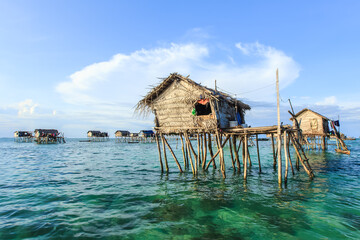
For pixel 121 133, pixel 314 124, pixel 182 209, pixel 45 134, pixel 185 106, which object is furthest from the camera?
pixel 121 133

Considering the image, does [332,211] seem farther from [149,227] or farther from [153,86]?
[153,86]

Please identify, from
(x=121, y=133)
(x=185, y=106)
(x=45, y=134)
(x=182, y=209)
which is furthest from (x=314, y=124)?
(x=45, y=134)

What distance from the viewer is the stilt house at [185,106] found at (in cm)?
1240

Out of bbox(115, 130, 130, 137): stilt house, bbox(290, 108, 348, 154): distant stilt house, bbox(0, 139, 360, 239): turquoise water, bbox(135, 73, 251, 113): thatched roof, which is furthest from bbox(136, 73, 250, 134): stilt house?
bbox(115, 130, 130, 137): stilt house

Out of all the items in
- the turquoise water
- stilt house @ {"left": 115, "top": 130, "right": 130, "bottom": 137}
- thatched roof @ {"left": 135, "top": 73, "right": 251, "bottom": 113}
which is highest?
thatched roof @ {"left": 135, "top": 73, "right": 251, "bottom": 113}

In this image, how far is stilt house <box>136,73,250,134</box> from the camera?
12.4m

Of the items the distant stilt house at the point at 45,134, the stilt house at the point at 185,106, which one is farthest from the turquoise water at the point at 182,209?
the distant stilt house at the point at 45,134

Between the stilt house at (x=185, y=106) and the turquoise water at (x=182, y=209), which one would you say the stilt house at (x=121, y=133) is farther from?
the turquoise water at (x=182, y=209)

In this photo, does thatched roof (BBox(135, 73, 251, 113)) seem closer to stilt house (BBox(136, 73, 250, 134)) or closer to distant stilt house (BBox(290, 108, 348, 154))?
stilt house (BBox(136, 73, 250, 134))

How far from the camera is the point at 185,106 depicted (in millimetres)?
13375

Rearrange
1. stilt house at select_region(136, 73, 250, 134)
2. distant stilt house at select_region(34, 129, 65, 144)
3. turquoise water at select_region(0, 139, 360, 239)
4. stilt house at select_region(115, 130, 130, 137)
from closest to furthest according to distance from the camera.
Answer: turquoise water at select_region(0, 139, 360, 239) < stilt house at select_region(136, 73, 250, 134) < distant stilt house at select_region(34, 129, 65, 144) < stilt house at select_region(115, 130, 130, 137)

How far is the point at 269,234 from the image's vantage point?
5922 mm

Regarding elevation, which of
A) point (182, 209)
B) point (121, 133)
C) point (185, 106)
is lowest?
point (182, 209)

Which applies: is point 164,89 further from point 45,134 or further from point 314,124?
point 45,134
